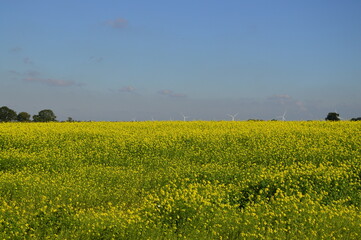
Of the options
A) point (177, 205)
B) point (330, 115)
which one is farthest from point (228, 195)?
point (330, 115)

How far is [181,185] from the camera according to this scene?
14828 millimetres

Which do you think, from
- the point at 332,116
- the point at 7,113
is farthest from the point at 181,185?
the point at 7,113

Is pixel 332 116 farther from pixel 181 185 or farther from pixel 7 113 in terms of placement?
pixel 7 113

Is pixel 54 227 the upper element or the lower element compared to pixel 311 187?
lower

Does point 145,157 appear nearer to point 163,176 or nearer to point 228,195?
point 163,176

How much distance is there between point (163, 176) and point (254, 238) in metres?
7.21

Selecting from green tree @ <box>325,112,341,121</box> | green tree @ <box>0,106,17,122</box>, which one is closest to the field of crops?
green tree @ <box>325,112,341,121</box>

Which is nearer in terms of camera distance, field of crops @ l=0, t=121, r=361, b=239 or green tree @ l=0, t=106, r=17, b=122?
field of crops @ l=0, t=121, r=361, b=239

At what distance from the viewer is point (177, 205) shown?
418 inches

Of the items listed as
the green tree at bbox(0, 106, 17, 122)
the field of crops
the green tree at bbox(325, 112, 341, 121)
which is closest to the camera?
the field of crops

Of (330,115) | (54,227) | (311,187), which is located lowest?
(54,227)

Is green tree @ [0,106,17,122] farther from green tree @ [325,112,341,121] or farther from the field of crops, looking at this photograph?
green tree @ [325,112,341,121]

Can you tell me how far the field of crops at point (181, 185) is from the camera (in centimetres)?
955

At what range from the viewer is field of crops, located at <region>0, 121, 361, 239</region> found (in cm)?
955
